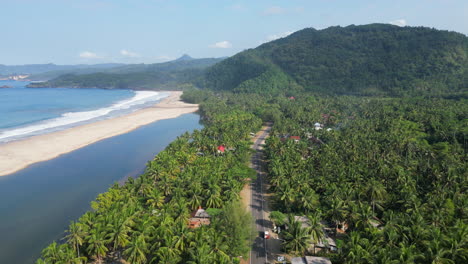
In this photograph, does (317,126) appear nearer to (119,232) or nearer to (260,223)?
(260,223)

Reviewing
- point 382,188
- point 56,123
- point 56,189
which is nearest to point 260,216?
point 382,188

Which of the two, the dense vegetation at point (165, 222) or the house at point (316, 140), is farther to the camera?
the house at point (316, 140)

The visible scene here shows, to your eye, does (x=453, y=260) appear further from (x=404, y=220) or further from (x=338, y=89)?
(x=338, y=89)

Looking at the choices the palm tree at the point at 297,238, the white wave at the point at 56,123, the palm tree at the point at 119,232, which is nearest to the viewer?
the palm tree at the point at 119,232

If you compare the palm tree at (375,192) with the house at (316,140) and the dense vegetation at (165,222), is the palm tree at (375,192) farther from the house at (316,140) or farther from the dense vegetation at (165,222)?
the house at (316,140)

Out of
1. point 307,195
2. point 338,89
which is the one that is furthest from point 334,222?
point 338,89

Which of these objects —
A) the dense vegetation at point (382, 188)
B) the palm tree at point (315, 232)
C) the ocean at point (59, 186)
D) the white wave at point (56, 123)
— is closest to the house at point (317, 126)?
the dense vegetation at point (382, 188)

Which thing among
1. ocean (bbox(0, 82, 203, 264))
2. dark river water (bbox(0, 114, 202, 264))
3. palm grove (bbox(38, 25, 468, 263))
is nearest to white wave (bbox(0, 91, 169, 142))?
ocean (bbox(0, 82, 203, 264))
